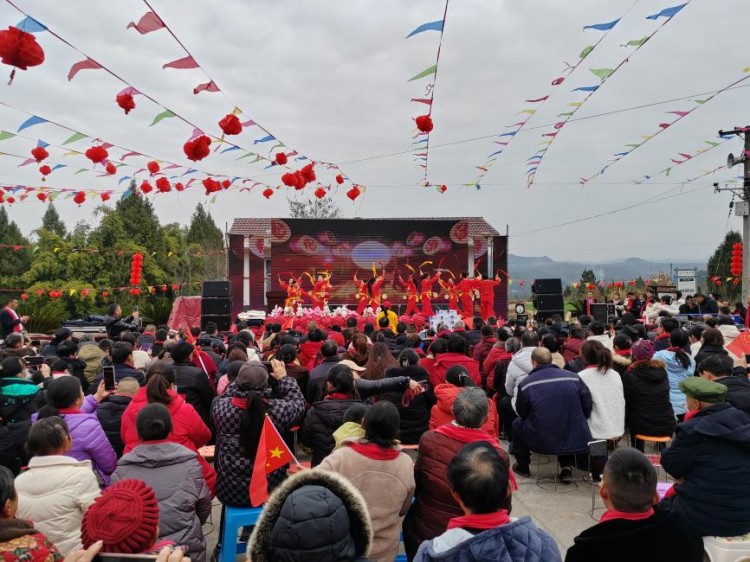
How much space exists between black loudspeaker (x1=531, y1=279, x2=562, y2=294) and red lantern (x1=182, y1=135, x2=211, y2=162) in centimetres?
820

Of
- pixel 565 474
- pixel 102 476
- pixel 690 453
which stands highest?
pixel 690 453

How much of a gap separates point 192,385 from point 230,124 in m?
3.17

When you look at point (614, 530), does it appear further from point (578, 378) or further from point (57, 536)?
point (578, 378)

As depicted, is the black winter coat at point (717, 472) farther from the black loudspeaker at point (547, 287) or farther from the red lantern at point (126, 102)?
the black loudspeaker at point (547, 287)

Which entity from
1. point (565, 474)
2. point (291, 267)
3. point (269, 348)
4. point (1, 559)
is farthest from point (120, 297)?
point (1, 559)

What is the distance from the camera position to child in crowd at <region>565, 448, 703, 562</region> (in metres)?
1.61

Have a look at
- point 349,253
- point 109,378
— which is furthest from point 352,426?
point 349,253

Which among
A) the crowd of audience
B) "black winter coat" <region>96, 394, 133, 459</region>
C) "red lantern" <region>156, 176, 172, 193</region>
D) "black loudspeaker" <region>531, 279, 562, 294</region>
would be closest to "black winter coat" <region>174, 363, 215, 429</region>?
the crowd of audience

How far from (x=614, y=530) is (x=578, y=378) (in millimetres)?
2651

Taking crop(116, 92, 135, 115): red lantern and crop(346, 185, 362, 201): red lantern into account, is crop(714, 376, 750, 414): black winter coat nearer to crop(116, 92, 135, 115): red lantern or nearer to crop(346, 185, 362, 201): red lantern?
crop(116, 92, 135, 115): red lantern

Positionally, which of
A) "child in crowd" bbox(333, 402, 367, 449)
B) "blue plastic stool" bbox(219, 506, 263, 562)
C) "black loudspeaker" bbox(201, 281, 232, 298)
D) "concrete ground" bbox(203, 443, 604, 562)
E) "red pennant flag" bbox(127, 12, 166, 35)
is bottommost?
"concrete ground" bbox(203, 443, 604, 562)

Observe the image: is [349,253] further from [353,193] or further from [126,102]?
[126,102]

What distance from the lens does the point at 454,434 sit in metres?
2.45

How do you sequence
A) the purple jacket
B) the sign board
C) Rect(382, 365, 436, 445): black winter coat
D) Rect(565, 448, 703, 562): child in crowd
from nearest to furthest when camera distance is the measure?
Rect(565, 448, 703, 562): child in crowd
the purple jacket
Rect(382, 365, 436, 445): black winter coat
the sign board
